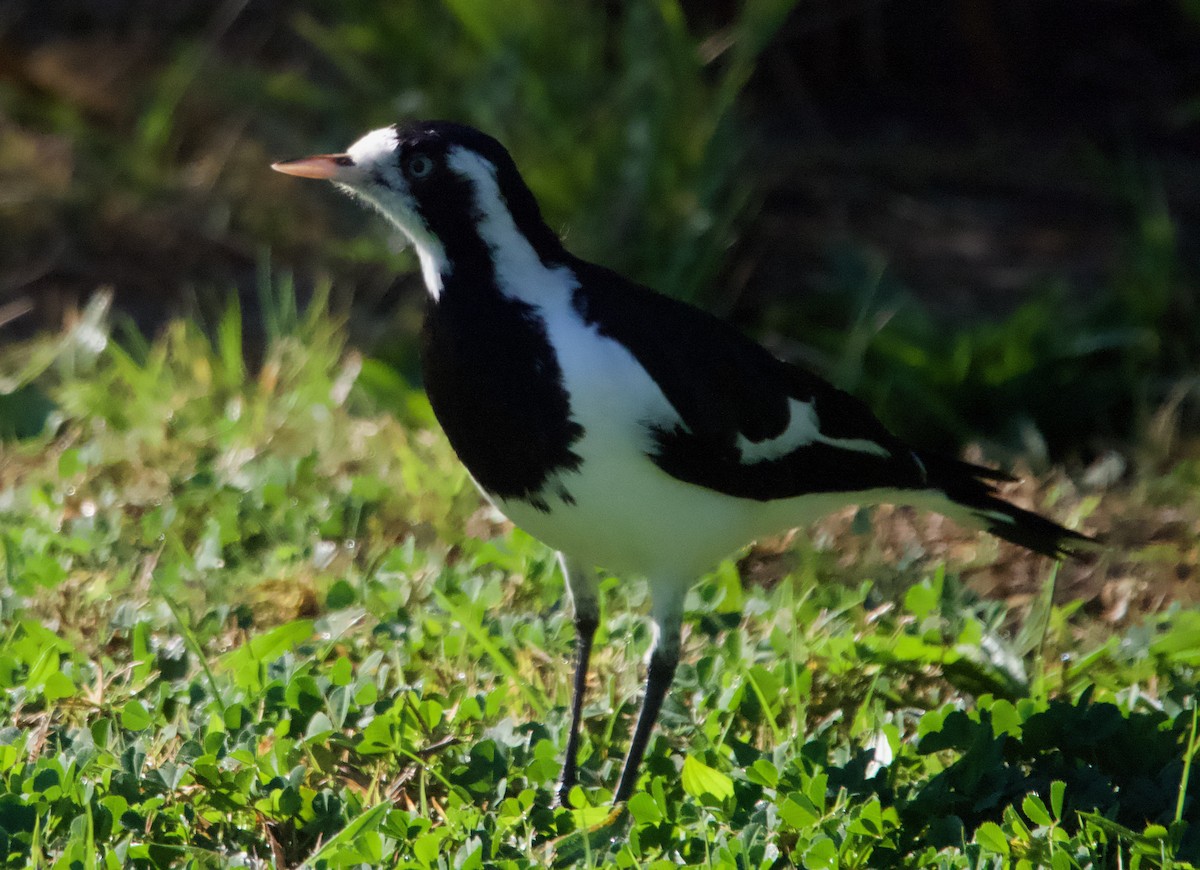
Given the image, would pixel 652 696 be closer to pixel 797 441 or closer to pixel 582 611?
pixel 582 611

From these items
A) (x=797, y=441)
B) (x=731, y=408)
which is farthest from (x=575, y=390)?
(x=797, y=441)

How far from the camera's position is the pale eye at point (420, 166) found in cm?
258

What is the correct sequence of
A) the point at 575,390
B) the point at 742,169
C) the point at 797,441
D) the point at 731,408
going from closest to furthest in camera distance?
the point at 575,390 → the point at 731,408 → the point at 797,441 → the point at 742,169

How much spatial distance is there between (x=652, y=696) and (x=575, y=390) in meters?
0.59

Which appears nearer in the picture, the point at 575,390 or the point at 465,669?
the point at 575,390

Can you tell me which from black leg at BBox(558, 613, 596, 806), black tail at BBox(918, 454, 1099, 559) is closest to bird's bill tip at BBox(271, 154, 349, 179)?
black leg at BBox(558, 613, 596, 806)

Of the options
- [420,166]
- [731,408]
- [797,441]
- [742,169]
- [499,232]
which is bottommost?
[742,169]

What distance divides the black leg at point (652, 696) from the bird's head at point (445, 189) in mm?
700

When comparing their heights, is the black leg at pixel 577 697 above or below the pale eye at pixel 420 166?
below

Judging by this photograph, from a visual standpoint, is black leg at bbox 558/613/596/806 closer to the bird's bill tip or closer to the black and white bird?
the black and white bird

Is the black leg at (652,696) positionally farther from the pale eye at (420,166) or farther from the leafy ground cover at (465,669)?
the pale eye at (420,166)

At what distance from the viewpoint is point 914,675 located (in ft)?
9.87

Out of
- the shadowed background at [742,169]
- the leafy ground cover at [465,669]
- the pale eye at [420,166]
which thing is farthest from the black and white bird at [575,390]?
the shadowed background at [742,169]

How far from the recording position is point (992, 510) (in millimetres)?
3125
